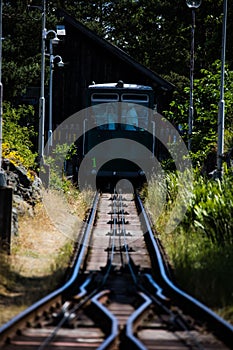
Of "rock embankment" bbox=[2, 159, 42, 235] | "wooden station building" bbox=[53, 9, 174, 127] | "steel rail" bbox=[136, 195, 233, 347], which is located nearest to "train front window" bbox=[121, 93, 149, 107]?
"rock embankment" bbox=[2, 159, 42, 235]

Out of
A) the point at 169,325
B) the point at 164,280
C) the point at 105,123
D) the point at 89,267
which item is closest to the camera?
the point at 169,325

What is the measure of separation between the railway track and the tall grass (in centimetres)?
37

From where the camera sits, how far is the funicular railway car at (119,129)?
2747 cm

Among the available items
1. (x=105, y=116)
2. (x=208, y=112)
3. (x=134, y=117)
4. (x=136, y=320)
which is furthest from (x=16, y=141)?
(x=136, y=320)

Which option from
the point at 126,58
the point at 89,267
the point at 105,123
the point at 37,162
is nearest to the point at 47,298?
the point at 89,267

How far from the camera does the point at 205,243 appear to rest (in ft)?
43.5

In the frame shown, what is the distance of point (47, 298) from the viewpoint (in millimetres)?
9297

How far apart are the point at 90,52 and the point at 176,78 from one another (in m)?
10.4

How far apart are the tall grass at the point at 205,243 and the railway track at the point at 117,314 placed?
37cm

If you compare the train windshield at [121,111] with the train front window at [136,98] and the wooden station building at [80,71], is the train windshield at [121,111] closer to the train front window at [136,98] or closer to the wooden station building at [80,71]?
the train front window at [136,98]

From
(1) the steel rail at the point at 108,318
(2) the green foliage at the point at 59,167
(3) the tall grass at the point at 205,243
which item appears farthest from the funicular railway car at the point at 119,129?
(1) the steel rail at the point at 108,318

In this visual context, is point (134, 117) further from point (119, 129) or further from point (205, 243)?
point (205, 243)

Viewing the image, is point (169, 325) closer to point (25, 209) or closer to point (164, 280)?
point (164, 280)

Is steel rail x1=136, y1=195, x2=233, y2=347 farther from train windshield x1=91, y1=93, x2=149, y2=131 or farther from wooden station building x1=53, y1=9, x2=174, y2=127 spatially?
wooden station building x1=53, y1=9, x2=174, y2=127
